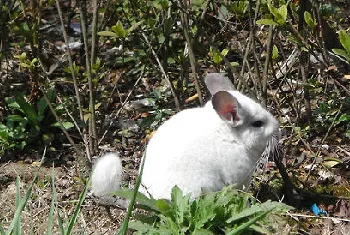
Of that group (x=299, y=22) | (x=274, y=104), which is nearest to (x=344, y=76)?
(x=274, y=104)

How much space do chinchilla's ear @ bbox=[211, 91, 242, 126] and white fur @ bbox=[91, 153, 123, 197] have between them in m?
0.66

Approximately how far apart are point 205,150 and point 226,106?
0.96 feet

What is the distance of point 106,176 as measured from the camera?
408 centimetres

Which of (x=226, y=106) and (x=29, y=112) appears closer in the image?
(x=226, y=106)

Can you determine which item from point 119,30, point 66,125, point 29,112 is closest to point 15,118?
point 29,112

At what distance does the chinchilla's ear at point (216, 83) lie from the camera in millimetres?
4668

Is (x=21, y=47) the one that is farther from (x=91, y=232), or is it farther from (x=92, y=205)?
(x=91, y=232)

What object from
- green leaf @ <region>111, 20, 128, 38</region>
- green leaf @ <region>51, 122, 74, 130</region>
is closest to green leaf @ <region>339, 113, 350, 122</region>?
green leaf @ <region>111, 20, 128, 38</region>

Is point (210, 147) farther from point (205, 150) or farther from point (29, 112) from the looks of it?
point (29, 112)

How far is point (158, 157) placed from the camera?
4.15m

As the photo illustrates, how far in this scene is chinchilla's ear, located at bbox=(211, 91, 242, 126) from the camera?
4.24 metres

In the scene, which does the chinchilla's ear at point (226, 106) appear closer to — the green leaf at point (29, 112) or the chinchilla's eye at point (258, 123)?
the chinchilla's eye at point (258, 123)

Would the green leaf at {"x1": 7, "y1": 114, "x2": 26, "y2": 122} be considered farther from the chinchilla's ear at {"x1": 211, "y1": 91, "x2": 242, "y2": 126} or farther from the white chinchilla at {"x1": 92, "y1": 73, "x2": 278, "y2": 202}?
the chinchilla's ear at {"x1": 211, "y1": 91, "x2": 242, "y2": 126}

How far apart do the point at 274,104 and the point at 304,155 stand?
464 millimetres
